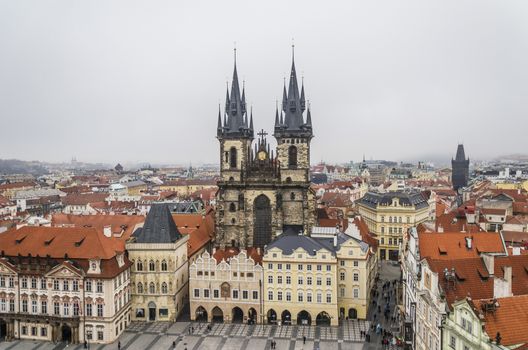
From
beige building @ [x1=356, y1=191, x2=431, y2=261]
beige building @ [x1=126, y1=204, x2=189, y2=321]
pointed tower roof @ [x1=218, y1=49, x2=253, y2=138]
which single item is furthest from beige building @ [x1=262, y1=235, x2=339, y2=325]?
beige building @ [x1=356, y1=191, x2=431, y2=261]

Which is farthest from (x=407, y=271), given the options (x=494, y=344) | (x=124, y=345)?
(x=124, y=345)

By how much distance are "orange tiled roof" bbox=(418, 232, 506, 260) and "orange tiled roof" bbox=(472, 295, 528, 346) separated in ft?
61.4

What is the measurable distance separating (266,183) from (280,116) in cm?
1374

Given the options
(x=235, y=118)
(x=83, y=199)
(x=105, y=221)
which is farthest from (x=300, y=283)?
(x=83, y=199)

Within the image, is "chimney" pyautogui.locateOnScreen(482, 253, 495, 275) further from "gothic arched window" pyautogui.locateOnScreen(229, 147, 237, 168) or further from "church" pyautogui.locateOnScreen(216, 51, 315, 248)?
"gothic arched window" pyautogui.locateOnScreen(229, 147, 237, 168)

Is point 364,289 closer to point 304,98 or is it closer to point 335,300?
point 335,300

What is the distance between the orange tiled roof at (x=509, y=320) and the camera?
37.5 metres

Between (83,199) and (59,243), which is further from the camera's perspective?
(83,199)

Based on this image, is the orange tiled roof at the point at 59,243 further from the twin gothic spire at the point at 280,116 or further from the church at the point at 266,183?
the twin gothic spire at the point at 280,116

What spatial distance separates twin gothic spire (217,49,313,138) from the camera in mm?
95875

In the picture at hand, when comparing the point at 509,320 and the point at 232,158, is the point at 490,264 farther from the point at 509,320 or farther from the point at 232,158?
the point at 232,158

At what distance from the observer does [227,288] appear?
74188 millimetres

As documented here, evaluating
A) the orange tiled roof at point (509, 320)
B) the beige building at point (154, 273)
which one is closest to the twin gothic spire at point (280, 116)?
the beige building at point (154, 273)

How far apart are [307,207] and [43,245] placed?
46.0 metres
